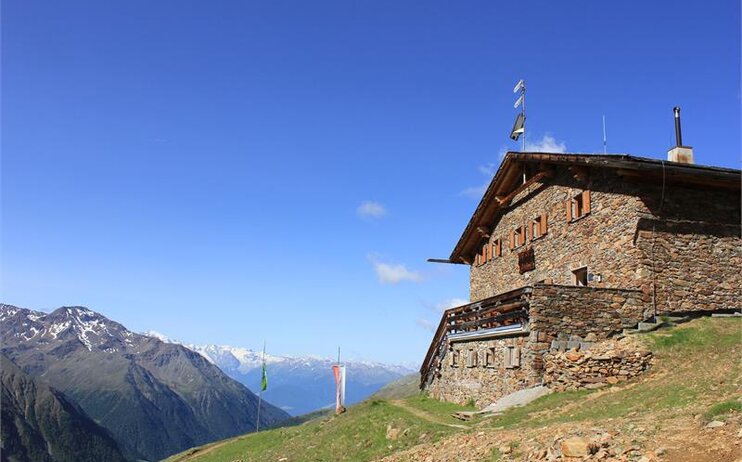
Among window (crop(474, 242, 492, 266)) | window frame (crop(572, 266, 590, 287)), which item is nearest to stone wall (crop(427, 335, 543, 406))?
window frame (crop(572, 266, 590, 287))

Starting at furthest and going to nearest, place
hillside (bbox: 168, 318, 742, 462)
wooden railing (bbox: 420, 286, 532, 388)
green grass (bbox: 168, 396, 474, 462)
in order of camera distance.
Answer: wooden railing (bbox: 420, 286, 532, 388), green grass (bbox: 168, 396, 474, 462), hillside (bbox: 168, 318, 742, 462)

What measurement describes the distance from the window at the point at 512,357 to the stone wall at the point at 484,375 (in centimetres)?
11

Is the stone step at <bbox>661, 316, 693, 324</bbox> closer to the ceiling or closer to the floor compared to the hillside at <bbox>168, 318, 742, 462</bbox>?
closer to the ceiling

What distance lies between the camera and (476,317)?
26406 millimetres

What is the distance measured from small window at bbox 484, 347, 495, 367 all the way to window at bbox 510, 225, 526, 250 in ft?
29.9

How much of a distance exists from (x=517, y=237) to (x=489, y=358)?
10233mm

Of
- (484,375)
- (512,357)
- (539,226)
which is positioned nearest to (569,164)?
(539,226)

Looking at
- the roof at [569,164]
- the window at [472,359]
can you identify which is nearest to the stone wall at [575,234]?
the roof at [569,164]

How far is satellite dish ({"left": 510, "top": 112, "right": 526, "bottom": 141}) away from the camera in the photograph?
32.5m

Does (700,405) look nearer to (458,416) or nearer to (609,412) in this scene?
(609,412)

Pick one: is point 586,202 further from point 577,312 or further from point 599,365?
point 599,365

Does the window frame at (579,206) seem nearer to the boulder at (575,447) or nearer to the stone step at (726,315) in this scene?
the stone step at (726,315)

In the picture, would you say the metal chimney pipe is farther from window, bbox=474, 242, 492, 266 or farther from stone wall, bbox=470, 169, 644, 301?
window, bbox=474, 242, 492, 266

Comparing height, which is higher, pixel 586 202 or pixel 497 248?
pixel 586 202
